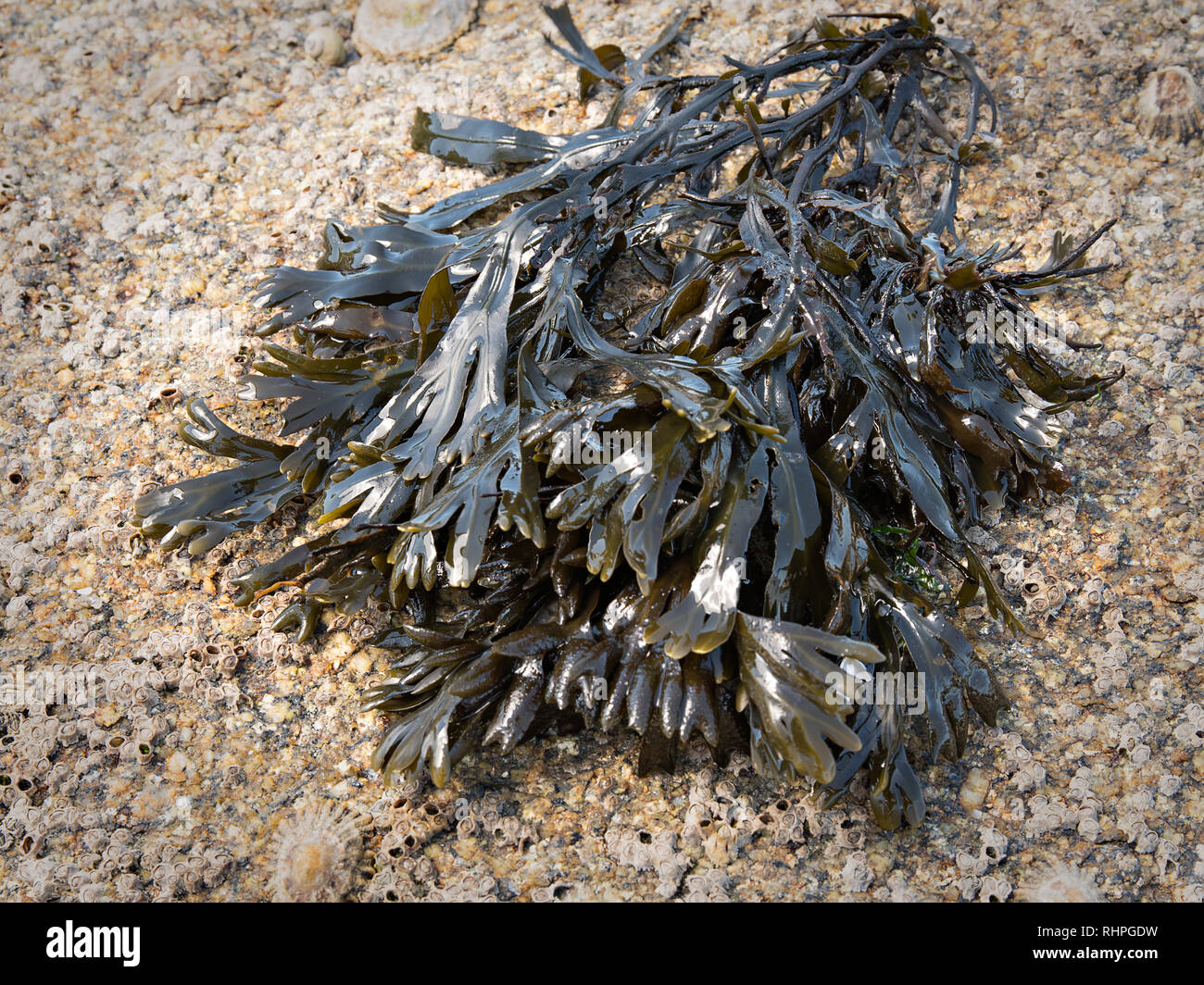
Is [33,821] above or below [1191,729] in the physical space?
below

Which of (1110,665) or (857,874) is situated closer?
(857,874)

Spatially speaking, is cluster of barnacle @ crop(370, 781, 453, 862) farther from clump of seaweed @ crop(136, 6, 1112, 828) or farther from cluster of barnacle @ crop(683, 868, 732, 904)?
cluster of barnacle @ crop(683, 868, 732, 904)

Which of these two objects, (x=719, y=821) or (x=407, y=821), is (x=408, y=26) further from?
(x=719, y=821)

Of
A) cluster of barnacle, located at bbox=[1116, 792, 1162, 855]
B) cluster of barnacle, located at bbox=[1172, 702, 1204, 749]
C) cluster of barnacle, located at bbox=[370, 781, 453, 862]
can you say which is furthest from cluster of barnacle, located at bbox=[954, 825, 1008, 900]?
cluster of barnacle, located at bbox=[370, 781, 453, 862]

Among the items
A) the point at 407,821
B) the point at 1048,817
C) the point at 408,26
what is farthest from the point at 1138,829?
the point at 408,26

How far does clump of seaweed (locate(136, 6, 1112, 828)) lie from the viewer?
149 cm

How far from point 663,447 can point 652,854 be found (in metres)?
0.71

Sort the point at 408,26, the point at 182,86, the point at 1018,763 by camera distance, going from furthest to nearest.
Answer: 1. the point at 408,26
2. the point at 182,86
3. the point at 1018,763

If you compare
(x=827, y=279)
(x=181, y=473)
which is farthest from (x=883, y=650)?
(x=181, y=473)

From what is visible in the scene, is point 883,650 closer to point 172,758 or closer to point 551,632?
point 551,632

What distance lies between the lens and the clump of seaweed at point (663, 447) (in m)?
1.49

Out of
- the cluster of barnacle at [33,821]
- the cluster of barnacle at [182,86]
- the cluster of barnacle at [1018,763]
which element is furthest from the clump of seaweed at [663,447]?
the cluster of barnacle at [182,86]

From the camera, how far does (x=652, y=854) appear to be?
4.83ft

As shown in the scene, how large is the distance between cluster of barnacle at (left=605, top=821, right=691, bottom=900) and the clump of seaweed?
12 centimetres
